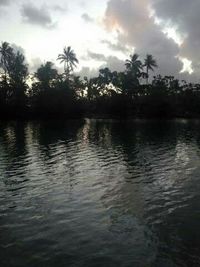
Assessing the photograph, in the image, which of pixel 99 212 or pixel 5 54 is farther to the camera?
pixel 5 54

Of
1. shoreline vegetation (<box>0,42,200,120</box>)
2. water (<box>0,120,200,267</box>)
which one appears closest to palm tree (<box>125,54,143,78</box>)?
shoreline vegetation (<box>0,42,200,120</box>)

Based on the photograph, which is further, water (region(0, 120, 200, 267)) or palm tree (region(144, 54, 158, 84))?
palm tree (region(144, 54, 158, 84))

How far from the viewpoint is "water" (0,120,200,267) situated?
15977mm

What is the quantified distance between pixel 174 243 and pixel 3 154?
3335cm

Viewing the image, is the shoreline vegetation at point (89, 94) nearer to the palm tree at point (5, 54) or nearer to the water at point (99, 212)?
the palm tree at point (5, 54)

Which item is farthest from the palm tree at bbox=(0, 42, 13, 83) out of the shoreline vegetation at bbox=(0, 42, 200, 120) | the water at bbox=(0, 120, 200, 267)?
the water at bbox=(0, 120, 200, 267)

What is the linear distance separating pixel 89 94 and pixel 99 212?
149m

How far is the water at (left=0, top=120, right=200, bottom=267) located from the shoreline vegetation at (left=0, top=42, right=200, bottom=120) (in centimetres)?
9390

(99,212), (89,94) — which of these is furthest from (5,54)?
(99,212)

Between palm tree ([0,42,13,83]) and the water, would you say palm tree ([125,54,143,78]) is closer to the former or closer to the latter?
palm tree ([0,42,13,83])

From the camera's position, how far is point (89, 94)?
554ft

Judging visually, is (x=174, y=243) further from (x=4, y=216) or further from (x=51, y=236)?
(x=4, y=216)

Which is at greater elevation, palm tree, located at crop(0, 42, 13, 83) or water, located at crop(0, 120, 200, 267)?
palm tree, located at crop(0, 42, 13, 83)

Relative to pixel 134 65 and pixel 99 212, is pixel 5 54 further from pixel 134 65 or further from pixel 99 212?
pixel 99 212
